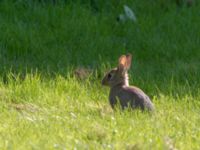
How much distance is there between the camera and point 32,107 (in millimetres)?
7613

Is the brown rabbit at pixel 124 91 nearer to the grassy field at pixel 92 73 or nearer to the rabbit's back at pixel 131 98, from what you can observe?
the rabbit's back at pixel 131 98

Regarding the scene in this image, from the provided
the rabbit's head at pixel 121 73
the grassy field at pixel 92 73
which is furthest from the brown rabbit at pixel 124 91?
the grassy field at pixel 92 73

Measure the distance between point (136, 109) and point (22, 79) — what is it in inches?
57.9

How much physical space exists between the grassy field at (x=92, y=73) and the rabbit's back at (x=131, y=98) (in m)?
0.12

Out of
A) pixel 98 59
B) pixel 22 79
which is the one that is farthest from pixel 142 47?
pixel 22 79

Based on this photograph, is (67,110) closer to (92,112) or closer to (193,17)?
(92,112)

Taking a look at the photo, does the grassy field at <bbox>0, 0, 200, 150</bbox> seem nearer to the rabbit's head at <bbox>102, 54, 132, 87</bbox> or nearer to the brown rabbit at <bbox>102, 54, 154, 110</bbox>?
the brown rabbit at <bbox>102, 54, 154, 110</bbox>

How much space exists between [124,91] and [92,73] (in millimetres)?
1138

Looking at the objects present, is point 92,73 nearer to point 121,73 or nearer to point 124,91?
point 121,73

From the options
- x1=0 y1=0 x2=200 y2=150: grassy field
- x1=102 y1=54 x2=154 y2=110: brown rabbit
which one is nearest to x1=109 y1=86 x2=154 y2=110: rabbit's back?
x1=102 y1=54 x2=154 y2=110: brown rabbit

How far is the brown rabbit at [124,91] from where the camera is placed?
24.3 feet

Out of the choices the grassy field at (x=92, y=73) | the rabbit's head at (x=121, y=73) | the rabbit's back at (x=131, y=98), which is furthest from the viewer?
the rabbit's head at (x=121, y=73)

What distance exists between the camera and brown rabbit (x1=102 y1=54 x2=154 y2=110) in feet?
24.3

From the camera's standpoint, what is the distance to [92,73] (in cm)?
878
